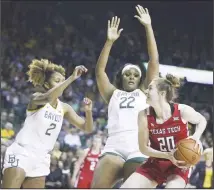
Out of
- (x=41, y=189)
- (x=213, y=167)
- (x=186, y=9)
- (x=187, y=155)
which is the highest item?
(x=186, y=9)

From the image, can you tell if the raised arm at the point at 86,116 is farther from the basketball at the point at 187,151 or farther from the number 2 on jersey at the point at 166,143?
the basketball at the point at 187,151

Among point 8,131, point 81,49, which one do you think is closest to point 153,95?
point 8,131

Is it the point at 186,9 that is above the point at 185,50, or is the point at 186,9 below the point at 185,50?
above

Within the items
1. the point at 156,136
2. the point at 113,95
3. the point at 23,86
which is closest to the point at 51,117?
the point at 113,95

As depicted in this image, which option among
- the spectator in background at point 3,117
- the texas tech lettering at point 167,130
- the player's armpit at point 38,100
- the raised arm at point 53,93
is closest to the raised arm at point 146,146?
the texas tech lettering at point 167,130

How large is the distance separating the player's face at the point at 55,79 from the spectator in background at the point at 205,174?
5.02 meters

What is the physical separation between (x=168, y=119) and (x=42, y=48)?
37.9 feet

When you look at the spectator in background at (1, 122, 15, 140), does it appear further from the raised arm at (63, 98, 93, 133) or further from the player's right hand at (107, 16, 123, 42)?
the player's right hand at (107, 16, 123, 42)

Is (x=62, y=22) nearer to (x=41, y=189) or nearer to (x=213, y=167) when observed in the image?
(x=213, y=167)

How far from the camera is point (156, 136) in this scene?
5.64m

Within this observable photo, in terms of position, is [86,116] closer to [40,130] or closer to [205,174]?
[40,130]

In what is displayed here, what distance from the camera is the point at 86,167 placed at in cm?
952

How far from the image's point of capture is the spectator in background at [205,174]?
10704 millimetres

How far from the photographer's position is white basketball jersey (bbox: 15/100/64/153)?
242 inches
